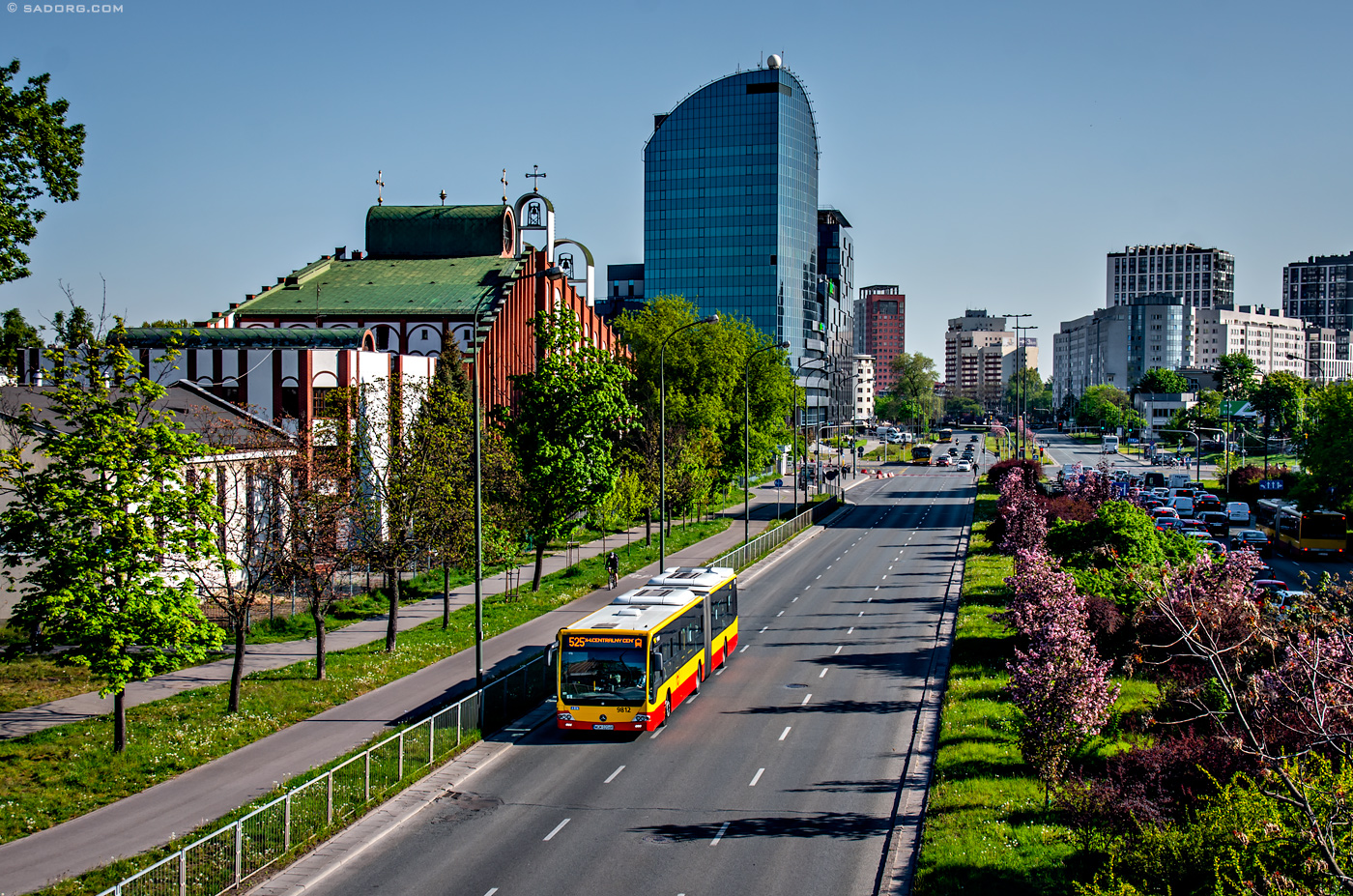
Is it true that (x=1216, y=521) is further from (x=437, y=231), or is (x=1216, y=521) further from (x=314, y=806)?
(x=314, y=806)

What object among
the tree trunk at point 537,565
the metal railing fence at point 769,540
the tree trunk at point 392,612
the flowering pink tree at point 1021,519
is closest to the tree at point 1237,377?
the metal railing fence at point 769,540

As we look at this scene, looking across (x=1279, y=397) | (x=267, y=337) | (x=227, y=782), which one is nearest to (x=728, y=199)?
(x=1279, y=397)

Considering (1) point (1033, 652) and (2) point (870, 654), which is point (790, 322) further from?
(1) point (1033, 652)

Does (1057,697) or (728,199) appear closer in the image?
(1057,697)

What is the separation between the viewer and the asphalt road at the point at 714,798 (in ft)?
53.7

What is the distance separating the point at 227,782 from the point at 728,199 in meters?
129

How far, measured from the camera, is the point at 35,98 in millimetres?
27219

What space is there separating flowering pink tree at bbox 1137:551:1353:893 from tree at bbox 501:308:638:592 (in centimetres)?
2476

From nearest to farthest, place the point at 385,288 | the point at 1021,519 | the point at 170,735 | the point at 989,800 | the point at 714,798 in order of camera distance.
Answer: the point at 989,800 < the point at 714,798 < the point at 170,735 < the point at 1021,519 < the point at 385,288

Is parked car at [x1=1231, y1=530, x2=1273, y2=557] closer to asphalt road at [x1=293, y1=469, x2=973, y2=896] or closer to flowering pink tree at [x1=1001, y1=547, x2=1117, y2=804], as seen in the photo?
asphalt road at [x1=293, y1=469, x2=973, y2=896]

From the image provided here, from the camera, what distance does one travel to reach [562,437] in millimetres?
43094

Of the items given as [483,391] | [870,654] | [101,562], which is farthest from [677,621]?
[483,391]

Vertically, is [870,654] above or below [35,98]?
below

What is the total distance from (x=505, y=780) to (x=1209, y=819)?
42.9 feet
